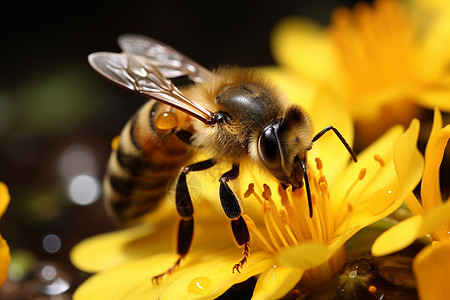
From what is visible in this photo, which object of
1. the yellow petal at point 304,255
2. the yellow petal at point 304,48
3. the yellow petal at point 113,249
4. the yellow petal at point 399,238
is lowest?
the yellow petal at point 113,249

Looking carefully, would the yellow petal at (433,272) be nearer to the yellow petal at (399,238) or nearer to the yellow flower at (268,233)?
the yellow petal at (399,238)

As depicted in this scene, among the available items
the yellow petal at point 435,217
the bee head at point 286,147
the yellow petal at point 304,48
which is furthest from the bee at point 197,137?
the yellow petal at point 304,48

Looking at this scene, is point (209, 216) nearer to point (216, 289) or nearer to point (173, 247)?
point (173, 247)

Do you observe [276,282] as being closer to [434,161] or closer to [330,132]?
[434,161]

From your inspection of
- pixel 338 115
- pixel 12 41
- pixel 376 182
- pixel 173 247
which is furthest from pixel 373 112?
pixel 12 41

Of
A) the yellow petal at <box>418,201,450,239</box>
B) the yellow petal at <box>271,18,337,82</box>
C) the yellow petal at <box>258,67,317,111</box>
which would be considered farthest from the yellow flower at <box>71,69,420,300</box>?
the yellow petal at <box>271,18,337,82</box>

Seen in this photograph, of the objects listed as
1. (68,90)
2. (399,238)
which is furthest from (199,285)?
(68,90)

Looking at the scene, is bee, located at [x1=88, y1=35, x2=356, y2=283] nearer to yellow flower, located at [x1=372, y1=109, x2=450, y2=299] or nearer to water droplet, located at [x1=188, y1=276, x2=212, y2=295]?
water droplet, located at [x1=188, y1=276, x2=212, y2=295]
